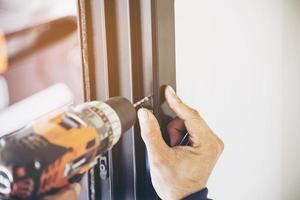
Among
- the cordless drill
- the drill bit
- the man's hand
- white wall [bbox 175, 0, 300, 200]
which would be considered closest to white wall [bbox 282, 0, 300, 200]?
white wall [bbox 175, 0, 300, 200]

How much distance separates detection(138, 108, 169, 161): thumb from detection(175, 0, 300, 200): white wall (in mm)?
125

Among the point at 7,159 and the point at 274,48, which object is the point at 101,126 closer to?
the point at 7,159

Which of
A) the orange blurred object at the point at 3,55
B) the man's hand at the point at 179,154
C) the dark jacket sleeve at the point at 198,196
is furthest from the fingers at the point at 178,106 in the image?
the orange blurred object at the point at 3,55

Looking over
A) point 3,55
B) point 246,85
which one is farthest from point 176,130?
point 3,55

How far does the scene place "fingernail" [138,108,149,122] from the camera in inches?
24.3

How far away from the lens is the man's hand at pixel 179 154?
0.62 metres

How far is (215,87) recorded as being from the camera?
2.55ft

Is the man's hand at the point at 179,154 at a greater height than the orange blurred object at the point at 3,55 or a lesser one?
lesser

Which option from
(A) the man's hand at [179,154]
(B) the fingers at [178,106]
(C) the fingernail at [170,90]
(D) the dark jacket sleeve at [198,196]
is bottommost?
(D) the dark jacket sleeve at [198,196]

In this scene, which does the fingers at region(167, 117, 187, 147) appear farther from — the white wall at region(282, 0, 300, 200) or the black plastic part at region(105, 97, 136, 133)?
the white wall at region(282, 0, 300, 200)

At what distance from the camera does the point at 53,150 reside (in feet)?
1.42

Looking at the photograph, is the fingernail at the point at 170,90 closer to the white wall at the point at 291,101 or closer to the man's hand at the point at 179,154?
the man's hand at the point at 179,154

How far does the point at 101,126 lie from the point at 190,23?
322 millimetres

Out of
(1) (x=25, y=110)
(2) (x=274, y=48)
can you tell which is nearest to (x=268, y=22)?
(2) (x=274, y=48)
